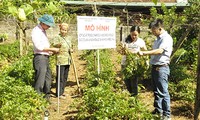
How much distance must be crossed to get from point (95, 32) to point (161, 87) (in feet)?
6.06

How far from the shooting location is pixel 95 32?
615 cm

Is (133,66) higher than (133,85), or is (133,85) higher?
(133,66)

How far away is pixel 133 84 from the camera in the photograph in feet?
18.7

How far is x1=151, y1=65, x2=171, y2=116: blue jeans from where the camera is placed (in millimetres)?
4809

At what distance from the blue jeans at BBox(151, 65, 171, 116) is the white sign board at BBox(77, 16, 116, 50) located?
1.54 metres

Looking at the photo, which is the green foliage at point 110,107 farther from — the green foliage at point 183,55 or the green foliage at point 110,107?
the green foliage at point 183,55

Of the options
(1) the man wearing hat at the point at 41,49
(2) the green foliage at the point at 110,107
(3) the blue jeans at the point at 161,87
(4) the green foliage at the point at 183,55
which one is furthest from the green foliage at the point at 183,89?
(1) the man wearing hat at the point at 41,49

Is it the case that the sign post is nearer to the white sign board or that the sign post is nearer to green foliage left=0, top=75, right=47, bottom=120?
the white sign board

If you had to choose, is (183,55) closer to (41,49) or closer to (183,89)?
(183,89)

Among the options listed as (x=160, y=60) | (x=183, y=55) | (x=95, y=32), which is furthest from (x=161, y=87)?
(x=183, y=55)

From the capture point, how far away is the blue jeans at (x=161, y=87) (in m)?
4.81

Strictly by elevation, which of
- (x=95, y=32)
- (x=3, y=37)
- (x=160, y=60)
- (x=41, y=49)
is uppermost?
(x=95, y=32)

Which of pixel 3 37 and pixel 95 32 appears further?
pixel 3 37

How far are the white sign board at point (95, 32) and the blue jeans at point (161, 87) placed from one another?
5.07 ft
